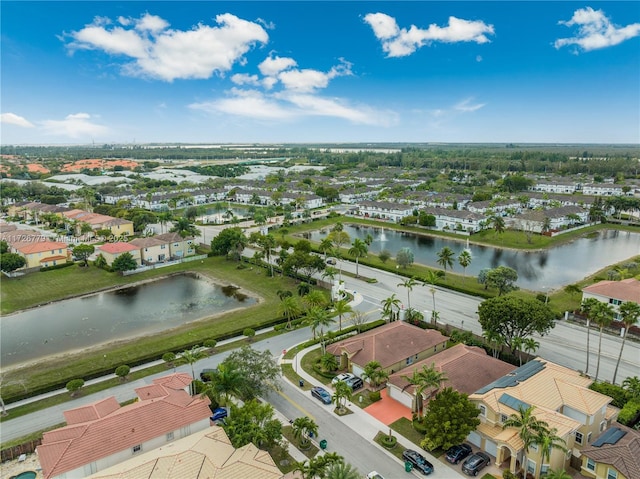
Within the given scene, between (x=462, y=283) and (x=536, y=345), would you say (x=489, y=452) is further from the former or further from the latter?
(x=462, y=283)

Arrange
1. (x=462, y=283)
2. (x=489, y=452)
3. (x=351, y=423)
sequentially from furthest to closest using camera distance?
(x=462, y=283)
(x=351, y=423)
(x=489, y=452)

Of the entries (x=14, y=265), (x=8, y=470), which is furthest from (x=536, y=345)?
(x=14, y=265)

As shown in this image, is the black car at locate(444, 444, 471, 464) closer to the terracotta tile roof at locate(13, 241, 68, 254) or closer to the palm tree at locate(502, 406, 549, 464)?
the palm tree at locate(502, 406, 549, 464)

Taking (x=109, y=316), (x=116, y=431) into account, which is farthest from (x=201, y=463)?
(x=109, y=316)

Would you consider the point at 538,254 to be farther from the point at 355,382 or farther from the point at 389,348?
the point at 355,382

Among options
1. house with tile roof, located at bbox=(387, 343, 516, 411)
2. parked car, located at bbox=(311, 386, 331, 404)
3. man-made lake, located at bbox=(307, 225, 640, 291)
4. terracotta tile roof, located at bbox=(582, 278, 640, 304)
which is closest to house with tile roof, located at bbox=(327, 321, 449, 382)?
house with tile roof, located at bbox=(387, 343, 516, 411)

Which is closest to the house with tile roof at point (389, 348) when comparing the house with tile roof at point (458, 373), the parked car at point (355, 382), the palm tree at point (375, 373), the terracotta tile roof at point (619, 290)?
the parked car at point (355, 382)
